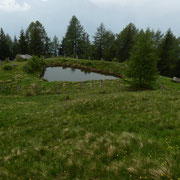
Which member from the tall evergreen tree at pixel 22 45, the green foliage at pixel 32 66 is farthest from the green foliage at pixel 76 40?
the green foliage at pixel 32 66

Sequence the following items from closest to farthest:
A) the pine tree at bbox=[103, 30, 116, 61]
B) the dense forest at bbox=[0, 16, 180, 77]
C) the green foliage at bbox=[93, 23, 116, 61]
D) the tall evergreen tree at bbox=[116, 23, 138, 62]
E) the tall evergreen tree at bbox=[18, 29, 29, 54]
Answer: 1. the dense forest at bbox=[0, 16, 180, 77]
2. the tall evergreen tree at bbox=[116, 23, 138, 62]
3. the pine tree at bbox=[103, 30, 116, 61]
4. the tall evergreen tree at bbox=[18, 29, 29, 54]
5. the green foliage at bbox=[93, 23, 116, 61]

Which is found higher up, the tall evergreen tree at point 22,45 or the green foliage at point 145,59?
the tall evergreen tree at point 22,45

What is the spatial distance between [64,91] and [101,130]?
1862 centimetres

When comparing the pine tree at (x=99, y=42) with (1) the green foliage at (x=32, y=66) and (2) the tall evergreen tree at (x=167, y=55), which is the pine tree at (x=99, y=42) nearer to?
(2) the tall evergreen tree at (x=167, y=55)

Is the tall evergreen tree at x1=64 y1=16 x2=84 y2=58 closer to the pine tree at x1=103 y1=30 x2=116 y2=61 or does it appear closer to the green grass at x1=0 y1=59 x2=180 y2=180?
the pine tree at x1=103 y1=30 x2=116 y2=61

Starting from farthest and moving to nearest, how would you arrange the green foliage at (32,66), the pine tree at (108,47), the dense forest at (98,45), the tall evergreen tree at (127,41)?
the pine tree at (108,47), the tall evergreen tree at (127,41), the dense forest at (98,45), the green foliage at (32,66)

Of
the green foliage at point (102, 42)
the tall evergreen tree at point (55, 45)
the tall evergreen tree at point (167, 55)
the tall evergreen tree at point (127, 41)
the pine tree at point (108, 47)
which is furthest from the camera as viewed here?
the tall evergreen tree at point (55, 45)

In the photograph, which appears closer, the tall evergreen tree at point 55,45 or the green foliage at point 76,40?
the green foliage at point 76,40

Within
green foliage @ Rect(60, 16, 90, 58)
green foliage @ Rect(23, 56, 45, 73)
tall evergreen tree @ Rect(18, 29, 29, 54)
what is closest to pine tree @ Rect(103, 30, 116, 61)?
green foliage @ Rect(60, 16, 90, 58)

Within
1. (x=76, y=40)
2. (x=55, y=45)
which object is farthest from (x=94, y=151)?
(x=55, y=45)

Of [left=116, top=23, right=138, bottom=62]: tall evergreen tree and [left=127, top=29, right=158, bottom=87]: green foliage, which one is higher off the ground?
[left=116, top=23, right=138, bottom=62]: tall evergreen tree

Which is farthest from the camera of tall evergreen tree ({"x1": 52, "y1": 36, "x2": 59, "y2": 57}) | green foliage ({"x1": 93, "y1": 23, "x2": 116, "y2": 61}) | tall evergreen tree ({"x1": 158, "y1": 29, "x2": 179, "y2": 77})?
tall evergreen tree ({"x1": 52, "y1": 36, "x2": 59, "y2": 57})

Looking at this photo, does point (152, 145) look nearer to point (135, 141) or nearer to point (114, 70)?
point (135, 141)

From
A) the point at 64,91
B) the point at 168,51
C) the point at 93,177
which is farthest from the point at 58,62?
the point at 93,177
